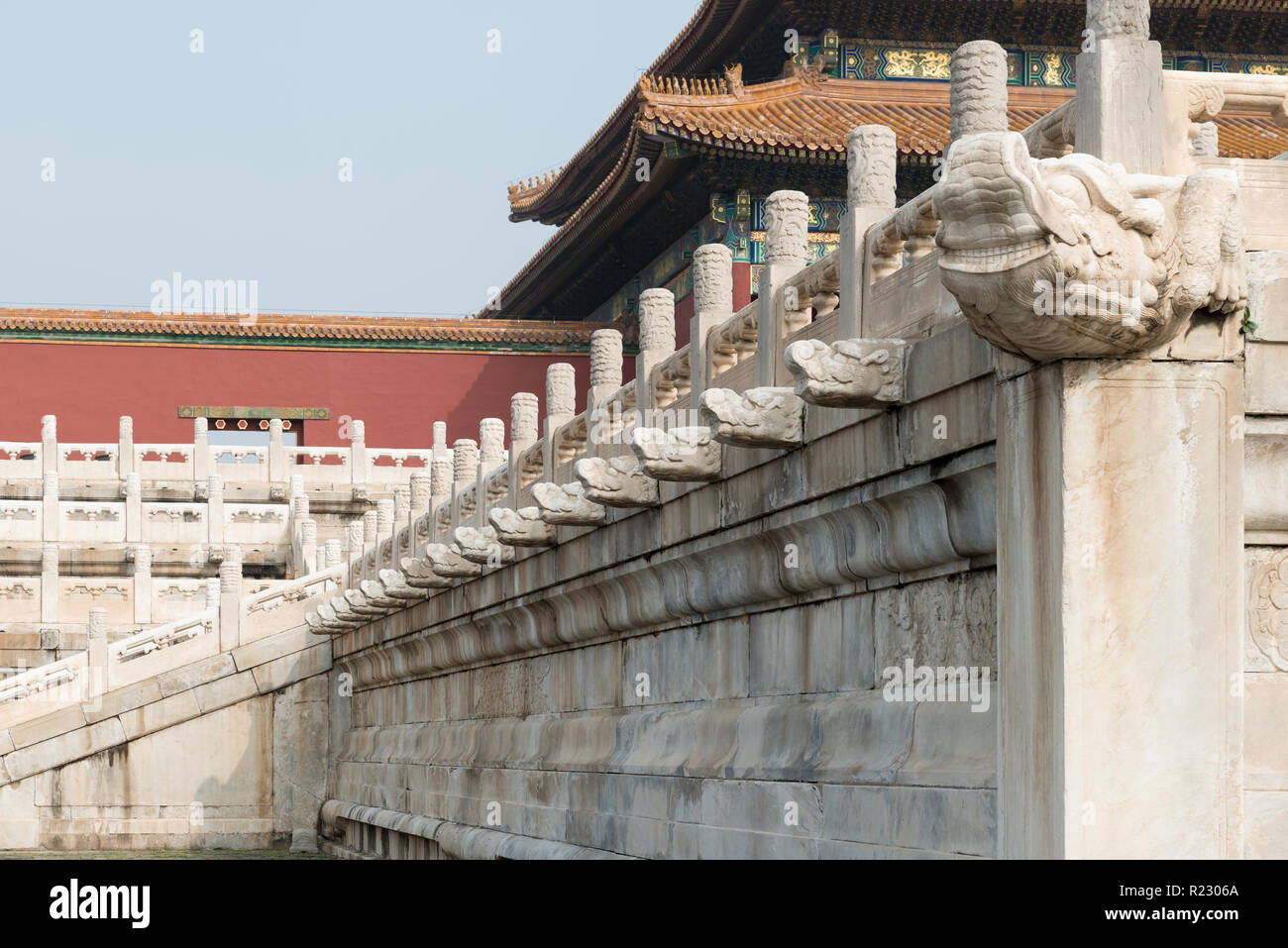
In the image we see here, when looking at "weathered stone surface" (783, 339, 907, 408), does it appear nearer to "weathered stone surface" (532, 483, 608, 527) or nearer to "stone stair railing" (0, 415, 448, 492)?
"weathered stone surface" (532, 483, 608, 527)

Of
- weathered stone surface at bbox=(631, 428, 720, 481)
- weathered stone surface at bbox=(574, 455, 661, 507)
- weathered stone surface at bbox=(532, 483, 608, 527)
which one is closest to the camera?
weathered stone surface at bbox=(631, 428, 720, 481)

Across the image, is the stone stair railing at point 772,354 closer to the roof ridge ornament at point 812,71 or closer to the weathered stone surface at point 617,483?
the weathered stone surface at point 617,483

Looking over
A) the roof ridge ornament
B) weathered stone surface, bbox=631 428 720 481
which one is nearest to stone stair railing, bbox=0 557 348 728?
the roof ridge ornament

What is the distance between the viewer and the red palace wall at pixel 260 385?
3025 cm

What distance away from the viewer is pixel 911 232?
8203mm

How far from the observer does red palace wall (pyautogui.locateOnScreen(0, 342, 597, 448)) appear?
30.2 meters

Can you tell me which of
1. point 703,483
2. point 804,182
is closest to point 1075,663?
point 703,483

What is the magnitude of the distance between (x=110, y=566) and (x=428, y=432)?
18.5ft

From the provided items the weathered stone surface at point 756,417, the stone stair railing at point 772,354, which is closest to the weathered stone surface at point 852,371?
the stone stair railing at point 772,354

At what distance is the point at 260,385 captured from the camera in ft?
100

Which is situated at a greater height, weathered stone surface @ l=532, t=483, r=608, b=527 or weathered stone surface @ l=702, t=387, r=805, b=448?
weathered stone surface @ l=702, t=387, r=805, b=448

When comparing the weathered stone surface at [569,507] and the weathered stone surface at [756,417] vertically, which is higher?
the weathered stone surface at [756,417]

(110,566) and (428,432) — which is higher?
(428,432)

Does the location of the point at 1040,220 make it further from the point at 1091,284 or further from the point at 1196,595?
the point at 1196,595
